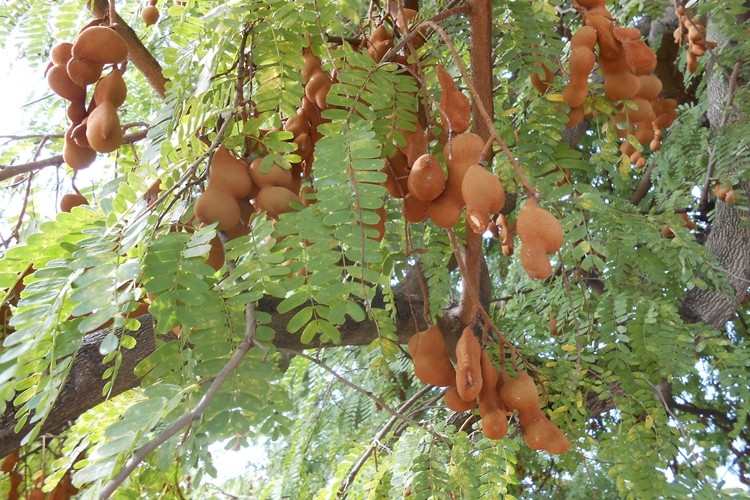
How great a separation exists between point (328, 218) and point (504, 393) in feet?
1.23

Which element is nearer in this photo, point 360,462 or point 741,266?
point 360,462

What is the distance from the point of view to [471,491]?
45.8 inches

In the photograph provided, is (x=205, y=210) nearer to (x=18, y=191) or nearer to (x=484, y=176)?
(x=484, y=176)

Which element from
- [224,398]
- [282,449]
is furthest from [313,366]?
[224,398]

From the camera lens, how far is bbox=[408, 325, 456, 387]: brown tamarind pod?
0.94 meters

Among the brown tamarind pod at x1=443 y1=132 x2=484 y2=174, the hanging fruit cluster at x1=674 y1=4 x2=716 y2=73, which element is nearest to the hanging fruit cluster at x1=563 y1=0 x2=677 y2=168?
the brown tamarind pod at x1=443 y1=132 x2=484 y2=174

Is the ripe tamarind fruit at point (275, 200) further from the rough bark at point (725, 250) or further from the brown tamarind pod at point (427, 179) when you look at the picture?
the rough bark at point (725, 250)

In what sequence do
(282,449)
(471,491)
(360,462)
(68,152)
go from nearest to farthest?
(68,152) < (471,491) < (360,462) < (282,449)

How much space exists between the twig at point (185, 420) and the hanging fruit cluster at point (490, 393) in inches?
12.3

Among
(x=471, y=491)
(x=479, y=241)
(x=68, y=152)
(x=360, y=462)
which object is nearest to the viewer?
(x=68, y=152)

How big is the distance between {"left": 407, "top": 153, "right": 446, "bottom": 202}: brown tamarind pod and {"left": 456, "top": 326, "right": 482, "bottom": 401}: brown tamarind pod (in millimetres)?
234

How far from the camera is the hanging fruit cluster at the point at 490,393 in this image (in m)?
0.91

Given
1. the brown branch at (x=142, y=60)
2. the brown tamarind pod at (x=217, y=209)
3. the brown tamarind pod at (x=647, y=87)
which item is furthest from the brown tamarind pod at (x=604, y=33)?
the brown branch at (x=142, y=60)

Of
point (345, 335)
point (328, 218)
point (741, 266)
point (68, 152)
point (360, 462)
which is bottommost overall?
point (741, 266)
